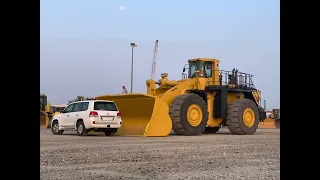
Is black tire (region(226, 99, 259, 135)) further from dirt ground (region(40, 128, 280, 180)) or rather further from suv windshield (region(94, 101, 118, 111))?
dirt ground (region(40, 128, 280, 180))

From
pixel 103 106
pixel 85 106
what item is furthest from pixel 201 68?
pixel 85 106

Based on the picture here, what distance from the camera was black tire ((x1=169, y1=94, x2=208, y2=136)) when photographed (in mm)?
16203

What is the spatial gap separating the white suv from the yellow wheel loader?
115 cm

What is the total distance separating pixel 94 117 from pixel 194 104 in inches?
174

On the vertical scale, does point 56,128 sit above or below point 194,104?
below

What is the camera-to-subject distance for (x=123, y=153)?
834 centimetres

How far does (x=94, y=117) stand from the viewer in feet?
52.0

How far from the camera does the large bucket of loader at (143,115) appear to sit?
1560 centimetres

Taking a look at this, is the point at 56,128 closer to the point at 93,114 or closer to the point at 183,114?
the point at 93,114

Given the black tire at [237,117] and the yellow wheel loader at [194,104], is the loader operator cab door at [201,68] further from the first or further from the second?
the black tire at [237,117]
